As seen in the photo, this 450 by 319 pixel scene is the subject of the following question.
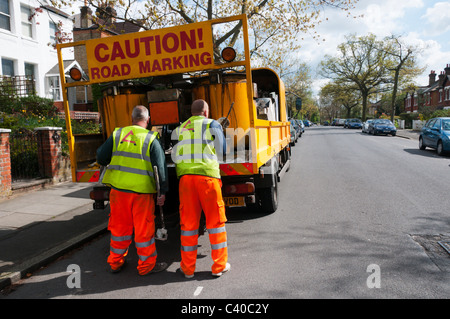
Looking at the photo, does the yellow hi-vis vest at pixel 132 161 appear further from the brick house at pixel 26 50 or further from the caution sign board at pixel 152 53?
the brick house at pixel 26 50

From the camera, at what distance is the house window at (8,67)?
18.1 m

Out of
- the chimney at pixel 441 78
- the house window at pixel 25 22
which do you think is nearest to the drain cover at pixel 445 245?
the house window at pixel 25 22

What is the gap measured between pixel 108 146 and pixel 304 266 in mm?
2529

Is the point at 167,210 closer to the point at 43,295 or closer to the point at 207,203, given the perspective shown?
the point at 207,203

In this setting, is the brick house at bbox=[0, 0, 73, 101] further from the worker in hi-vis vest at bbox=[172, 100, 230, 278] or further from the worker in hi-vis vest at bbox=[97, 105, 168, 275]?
the worker in hi-vis vest at bbox=[172, 100, 230, 278]

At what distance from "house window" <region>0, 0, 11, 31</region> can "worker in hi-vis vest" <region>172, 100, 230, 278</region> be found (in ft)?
61.5

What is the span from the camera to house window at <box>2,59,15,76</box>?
18.1 meters

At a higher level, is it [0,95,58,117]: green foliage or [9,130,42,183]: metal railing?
[0,95,58,117]: green foliage

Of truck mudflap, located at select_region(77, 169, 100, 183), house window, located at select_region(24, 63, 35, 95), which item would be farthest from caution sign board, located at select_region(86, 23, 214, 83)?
house window, located at select_region(24, 63, 35, 95)

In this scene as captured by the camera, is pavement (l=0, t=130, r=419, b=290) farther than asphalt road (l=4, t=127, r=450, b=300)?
Yes

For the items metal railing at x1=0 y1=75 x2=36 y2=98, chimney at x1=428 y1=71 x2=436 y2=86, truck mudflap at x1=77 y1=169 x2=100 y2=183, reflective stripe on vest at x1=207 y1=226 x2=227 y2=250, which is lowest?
reflective stripe on vest at x1=207 y1=226 x2=227 y2=250

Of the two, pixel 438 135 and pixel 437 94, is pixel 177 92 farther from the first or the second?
pixel 437 94
